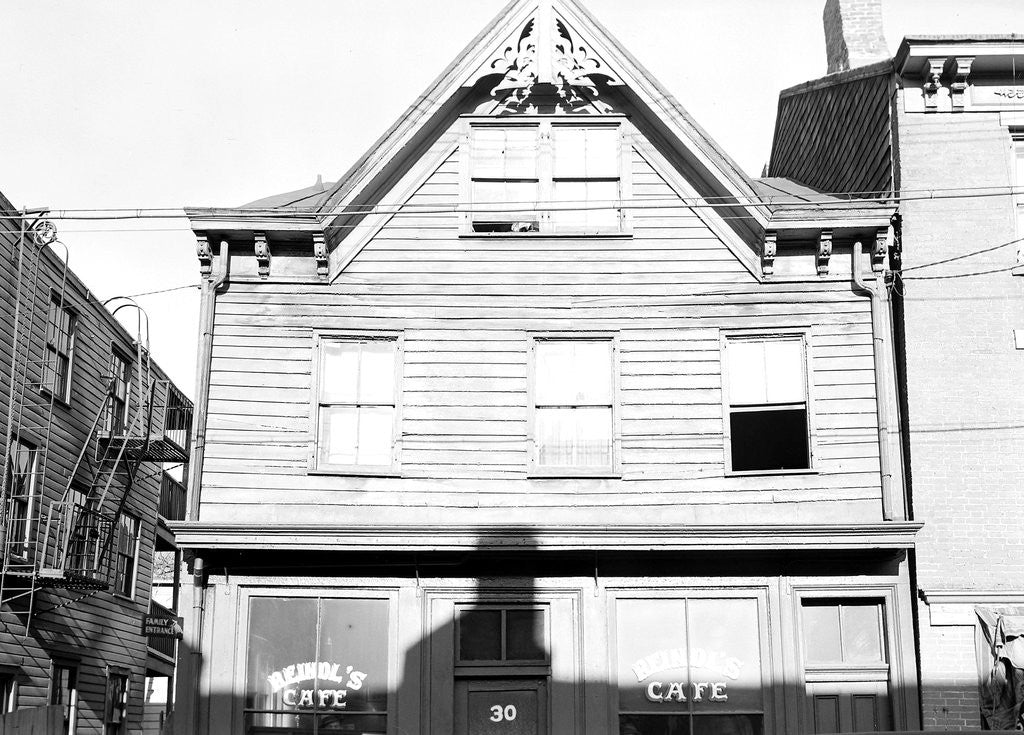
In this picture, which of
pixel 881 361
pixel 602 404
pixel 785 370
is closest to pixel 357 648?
pixel 602 404

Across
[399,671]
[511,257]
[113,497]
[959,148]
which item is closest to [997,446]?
[959,148]

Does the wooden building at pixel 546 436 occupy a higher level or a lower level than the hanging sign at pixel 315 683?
higher

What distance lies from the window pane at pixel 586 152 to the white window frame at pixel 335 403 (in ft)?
10.8

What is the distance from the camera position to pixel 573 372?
16.3 metres

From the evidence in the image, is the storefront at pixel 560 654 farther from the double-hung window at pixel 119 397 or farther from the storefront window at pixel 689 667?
the double-hung window at pixel 119 397

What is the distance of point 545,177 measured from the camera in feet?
55.6

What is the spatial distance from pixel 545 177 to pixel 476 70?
1699 millimetres

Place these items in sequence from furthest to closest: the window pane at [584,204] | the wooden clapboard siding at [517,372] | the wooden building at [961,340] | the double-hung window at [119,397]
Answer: the double-hung window at [119,397], the window pane at [584,204], the wooden clapboard siding at [517,372], the wooden building at [961,340]

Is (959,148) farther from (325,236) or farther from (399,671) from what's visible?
(399,671)

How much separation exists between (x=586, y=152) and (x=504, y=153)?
113 cm

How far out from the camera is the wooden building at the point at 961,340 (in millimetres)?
15031

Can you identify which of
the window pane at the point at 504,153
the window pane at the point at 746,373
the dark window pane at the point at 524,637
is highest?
the window pane at the point at 504,153

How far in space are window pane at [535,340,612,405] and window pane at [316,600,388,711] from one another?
3.45 metres

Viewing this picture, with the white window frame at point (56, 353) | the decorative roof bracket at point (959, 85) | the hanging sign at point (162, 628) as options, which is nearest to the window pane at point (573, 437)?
the decorative roof bracket at point (959, 85)
